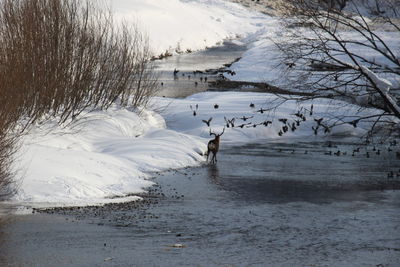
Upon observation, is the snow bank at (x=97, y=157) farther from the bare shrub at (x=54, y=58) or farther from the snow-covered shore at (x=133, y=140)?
the bare shrub at (x=54, y=58)

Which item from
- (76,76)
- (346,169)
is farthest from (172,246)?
(76,76)

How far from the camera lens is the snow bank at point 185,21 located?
67125 mm

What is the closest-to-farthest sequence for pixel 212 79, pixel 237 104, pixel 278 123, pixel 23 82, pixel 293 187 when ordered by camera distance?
1. pixel 293 187
2. pixel 23 82
3. pixel 278 123
4. pixel 237 104
5. pixel 212 79

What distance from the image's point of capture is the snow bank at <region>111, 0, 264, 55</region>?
67125 mm

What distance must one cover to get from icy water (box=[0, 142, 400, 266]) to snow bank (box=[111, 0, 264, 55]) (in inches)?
1455

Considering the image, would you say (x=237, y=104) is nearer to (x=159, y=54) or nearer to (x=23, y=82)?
(x=23, y=82)

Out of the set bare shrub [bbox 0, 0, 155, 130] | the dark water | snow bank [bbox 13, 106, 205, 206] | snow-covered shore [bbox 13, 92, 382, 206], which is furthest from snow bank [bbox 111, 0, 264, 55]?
snow bank [bbox 13, 106, 205, 206]

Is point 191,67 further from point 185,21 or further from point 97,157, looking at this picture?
point 97,157

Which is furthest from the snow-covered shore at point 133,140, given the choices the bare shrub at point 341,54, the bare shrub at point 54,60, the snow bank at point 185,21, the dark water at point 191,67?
the snow bank at point 185,21

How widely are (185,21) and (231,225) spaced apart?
65.6 meters

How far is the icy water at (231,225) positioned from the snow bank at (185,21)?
1455 inches

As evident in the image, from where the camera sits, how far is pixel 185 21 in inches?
3061

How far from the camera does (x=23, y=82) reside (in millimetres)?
19672

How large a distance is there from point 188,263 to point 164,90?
A: 1232 inches
